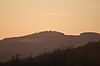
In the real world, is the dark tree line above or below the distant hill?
below

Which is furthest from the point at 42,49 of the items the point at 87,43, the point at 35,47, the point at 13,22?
the point at 13,22

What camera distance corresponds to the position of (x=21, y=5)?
1.58m

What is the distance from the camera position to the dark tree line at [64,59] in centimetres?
117

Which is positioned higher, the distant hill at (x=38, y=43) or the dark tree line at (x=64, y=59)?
the distant hill at (x=38, y=43)

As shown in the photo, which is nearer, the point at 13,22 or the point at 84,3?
the point at 13,22

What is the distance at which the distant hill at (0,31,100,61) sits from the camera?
122cm

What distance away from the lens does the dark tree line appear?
3.85 ft

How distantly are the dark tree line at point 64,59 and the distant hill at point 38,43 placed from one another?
0.13ft

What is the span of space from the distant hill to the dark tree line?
1.6 inches

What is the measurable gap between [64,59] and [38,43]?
21 cm

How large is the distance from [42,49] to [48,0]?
0.51 m

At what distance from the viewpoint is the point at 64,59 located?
122 cm

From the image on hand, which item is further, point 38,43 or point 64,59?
point 38,43

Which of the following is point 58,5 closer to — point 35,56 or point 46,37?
point 46,37
